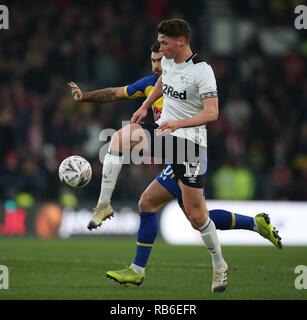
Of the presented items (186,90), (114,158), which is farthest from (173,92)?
(114,158)

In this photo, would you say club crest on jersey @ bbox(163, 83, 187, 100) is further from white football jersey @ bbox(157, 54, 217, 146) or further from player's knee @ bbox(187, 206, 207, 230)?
player's knee @ bbox(187, 206, 207, 230)

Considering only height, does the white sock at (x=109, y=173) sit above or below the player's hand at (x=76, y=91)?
below

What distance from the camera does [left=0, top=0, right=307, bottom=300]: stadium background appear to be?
18.1 metres

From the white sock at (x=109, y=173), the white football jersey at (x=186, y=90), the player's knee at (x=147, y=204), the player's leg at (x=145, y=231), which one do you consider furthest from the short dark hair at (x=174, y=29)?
the player's knee at (x=147, y=204)

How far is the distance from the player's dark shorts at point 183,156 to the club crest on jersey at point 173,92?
1.13ft

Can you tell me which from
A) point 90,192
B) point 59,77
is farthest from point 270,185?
point 59,77

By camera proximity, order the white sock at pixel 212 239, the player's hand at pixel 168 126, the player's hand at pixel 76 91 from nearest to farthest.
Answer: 1. the player's hand at pixel 168 126
2. the white sock at pixel 212 239
3. the player's hand at pixel 76 91

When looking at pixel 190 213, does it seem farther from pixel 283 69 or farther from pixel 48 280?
pixel 283 69

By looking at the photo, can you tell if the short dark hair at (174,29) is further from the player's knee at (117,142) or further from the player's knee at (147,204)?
the player's knee at (147,204)

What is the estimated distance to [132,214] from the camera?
17969 mm

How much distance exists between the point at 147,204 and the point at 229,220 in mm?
890

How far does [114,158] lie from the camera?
938 centimetres

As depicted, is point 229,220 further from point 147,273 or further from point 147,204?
point 147,273

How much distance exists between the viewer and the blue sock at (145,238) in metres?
9.43
